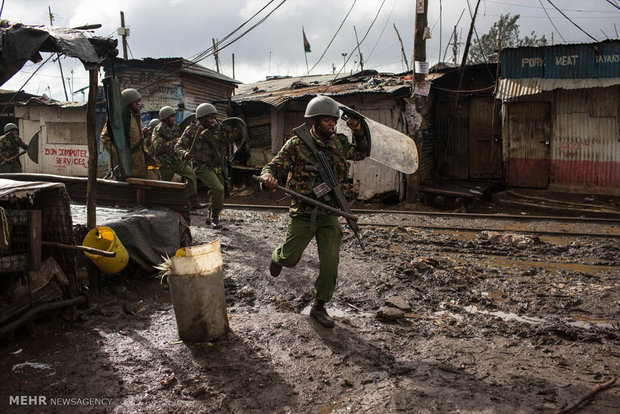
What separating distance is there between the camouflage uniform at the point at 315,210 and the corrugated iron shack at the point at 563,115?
32.4 feet

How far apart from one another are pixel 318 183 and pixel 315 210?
30 cm

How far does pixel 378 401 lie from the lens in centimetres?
286

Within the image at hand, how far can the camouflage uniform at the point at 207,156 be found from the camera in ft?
26.3

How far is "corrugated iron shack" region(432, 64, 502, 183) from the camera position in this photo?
1420 cm

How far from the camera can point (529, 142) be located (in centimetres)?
1318

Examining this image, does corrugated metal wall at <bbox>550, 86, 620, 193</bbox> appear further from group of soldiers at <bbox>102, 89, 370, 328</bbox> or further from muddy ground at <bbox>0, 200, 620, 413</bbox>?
group of soldiers at <bbox>102, 89, 370, 328</bbox>

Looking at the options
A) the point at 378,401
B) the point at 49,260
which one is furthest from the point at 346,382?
the point at 49,260

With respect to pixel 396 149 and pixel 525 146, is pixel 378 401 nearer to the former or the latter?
pixel 396 149

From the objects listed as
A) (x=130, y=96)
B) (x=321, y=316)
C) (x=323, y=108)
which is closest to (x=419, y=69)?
(x=130, y=96)

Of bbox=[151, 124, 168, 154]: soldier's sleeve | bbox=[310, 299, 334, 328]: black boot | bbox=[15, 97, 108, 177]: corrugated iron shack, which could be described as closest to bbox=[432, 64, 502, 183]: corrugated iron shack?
bbox=[151, 124, 168, 154]: soldier's sleeve

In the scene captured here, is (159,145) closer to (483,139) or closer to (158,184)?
(158,184)

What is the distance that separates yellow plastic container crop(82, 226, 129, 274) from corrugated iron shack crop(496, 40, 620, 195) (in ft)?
36.3

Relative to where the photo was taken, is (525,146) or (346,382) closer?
(346,382)

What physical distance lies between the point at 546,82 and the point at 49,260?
12.2 meters
